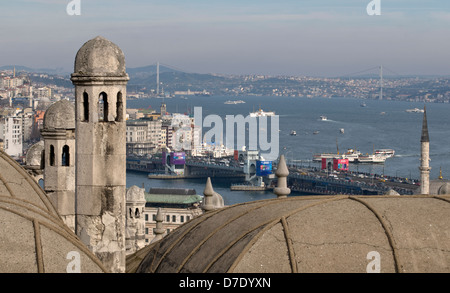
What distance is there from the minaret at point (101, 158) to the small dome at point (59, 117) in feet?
11.5

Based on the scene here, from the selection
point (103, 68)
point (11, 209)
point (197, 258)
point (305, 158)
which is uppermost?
point (103, 68)

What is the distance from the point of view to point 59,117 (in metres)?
14.3

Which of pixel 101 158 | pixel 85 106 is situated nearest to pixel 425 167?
pixel 85 106

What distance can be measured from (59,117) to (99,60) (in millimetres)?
3677

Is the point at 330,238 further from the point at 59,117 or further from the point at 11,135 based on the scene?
the point at 11,135

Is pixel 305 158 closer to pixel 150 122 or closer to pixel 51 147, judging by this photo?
pixel 150 122

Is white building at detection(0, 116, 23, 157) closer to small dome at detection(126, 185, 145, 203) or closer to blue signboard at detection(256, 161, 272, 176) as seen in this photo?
blue signboard at detection(256, 161, 272, 176)

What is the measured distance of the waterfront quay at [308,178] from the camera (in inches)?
4673

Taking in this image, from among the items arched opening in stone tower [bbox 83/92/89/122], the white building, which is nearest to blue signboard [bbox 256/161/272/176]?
the white building

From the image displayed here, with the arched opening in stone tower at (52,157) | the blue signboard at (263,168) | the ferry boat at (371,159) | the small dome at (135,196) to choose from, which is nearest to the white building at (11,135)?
the blue signboard at (263,168)

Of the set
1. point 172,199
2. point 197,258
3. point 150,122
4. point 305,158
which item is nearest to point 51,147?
point 197,258

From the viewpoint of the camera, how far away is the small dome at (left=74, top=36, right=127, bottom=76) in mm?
10766
